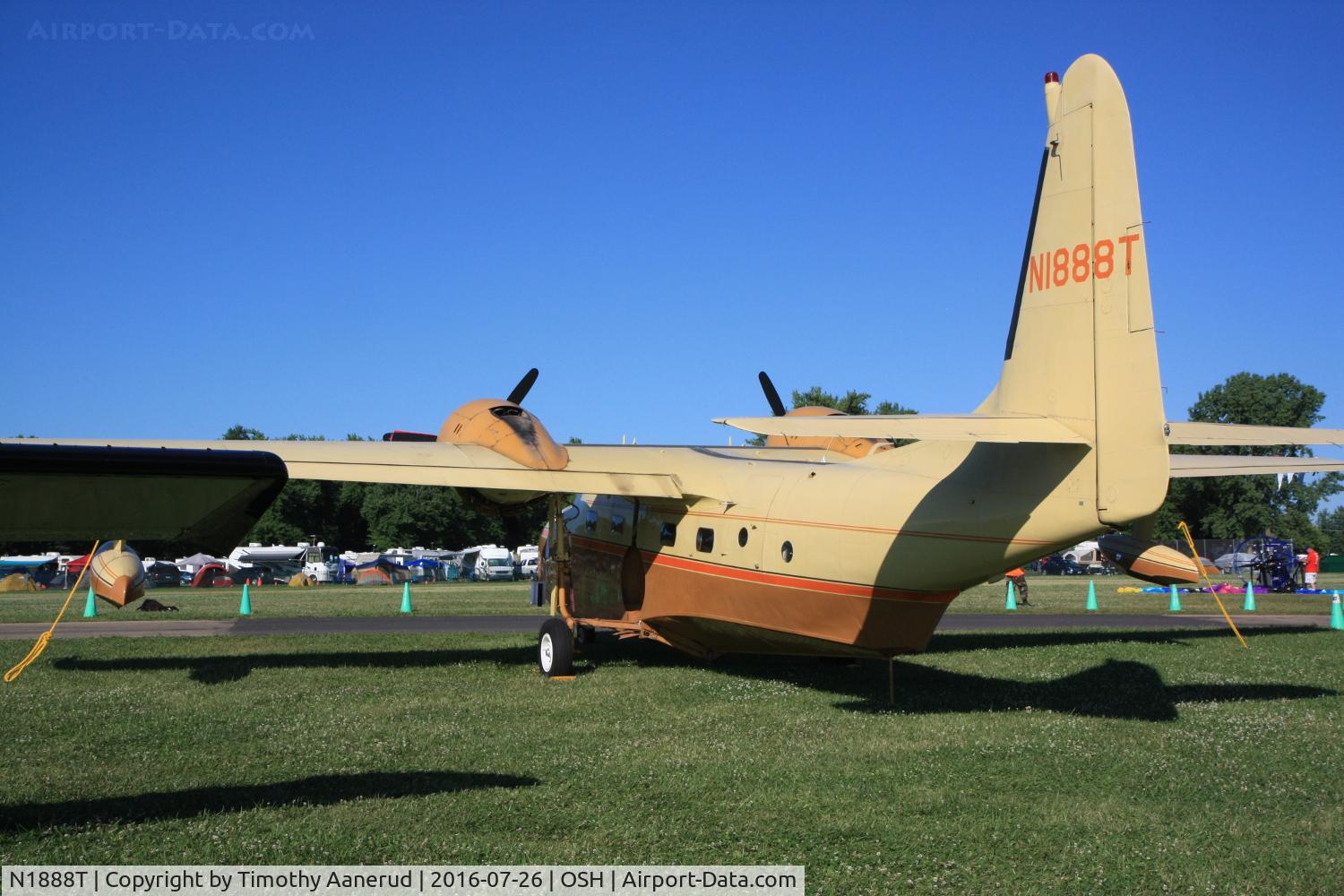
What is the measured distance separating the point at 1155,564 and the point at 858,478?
8597mm

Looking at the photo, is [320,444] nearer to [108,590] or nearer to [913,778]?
[108,590]

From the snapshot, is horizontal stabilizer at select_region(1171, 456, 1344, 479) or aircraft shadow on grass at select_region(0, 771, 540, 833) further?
horizontal stabilizer at select_region(1171, 456, 1344, 479)

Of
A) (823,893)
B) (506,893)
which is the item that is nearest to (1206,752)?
(823,893)

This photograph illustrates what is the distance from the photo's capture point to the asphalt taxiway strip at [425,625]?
880 inches

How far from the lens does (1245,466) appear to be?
53.4ft

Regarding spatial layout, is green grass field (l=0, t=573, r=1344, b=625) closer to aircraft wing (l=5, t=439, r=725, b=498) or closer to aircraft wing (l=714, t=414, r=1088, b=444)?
aircraft wing (l=5, t=439, r=725, b=498)

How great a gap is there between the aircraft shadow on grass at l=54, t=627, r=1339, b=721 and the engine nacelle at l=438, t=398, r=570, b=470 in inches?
131

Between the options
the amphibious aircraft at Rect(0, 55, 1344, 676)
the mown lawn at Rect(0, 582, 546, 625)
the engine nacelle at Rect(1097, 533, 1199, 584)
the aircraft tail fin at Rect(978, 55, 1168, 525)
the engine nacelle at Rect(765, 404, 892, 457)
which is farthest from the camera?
the mown lawn at Rect(0, 582, 546, 625)

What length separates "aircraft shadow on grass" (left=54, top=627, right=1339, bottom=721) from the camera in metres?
13.3

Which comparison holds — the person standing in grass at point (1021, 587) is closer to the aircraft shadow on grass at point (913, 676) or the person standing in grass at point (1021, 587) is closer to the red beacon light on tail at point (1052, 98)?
the aircraft shadow on grass at point (913, 676)

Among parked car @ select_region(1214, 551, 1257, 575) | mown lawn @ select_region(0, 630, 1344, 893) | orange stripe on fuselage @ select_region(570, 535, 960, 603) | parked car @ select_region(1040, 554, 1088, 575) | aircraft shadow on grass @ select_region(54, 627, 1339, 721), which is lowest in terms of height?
parked car @ select_region(1040, 554, 1088, 575)

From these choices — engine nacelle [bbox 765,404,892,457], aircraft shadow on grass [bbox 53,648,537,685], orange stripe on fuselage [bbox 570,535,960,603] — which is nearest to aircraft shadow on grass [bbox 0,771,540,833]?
orange stripe on fuselage [bbox 570,535,960,603]

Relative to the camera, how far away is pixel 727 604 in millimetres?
14672

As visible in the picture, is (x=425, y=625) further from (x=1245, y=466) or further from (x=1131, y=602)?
(x=1131, y=602)
